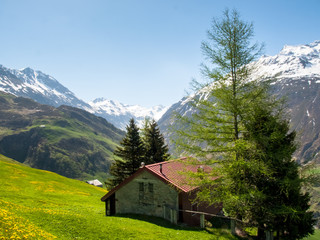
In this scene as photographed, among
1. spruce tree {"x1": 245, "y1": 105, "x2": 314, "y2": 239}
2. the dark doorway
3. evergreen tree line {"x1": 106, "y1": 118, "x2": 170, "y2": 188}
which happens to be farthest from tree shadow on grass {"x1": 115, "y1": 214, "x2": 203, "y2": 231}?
evergreen tree line {"x1": 106, "y1": 118, "x2": 170, "y2": 188}

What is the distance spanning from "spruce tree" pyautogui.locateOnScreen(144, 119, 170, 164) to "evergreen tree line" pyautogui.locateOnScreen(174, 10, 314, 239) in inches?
929

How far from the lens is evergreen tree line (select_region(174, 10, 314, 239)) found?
1606 centimetres

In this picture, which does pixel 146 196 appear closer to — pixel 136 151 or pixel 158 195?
A: pixel 158 195

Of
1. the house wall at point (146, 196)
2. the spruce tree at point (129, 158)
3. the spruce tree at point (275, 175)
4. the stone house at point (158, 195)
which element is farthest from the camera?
the spruce tree at point (129, 158)

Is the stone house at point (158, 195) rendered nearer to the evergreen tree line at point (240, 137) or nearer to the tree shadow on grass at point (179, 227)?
the tree shadow on grass at point (179, 227)

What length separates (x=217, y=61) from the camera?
58.0 ft

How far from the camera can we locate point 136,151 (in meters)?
39.9

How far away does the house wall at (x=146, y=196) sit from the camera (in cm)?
2423

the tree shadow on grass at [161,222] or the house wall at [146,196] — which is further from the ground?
the house wall at [146,196]

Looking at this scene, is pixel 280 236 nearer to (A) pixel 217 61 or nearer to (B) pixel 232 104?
(B) pixel 232 104

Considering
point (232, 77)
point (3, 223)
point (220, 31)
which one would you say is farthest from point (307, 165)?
point (3, 223)

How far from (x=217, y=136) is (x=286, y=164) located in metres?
5.20

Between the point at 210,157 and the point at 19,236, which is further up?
the point at 210,157

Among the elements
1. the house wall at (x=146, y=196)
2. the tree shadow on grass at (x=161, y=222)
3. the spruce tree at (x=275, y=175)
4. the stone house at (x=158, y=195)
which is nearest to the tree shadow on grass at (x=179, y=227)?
the tree shadow on grass at (x=161, y=222)
